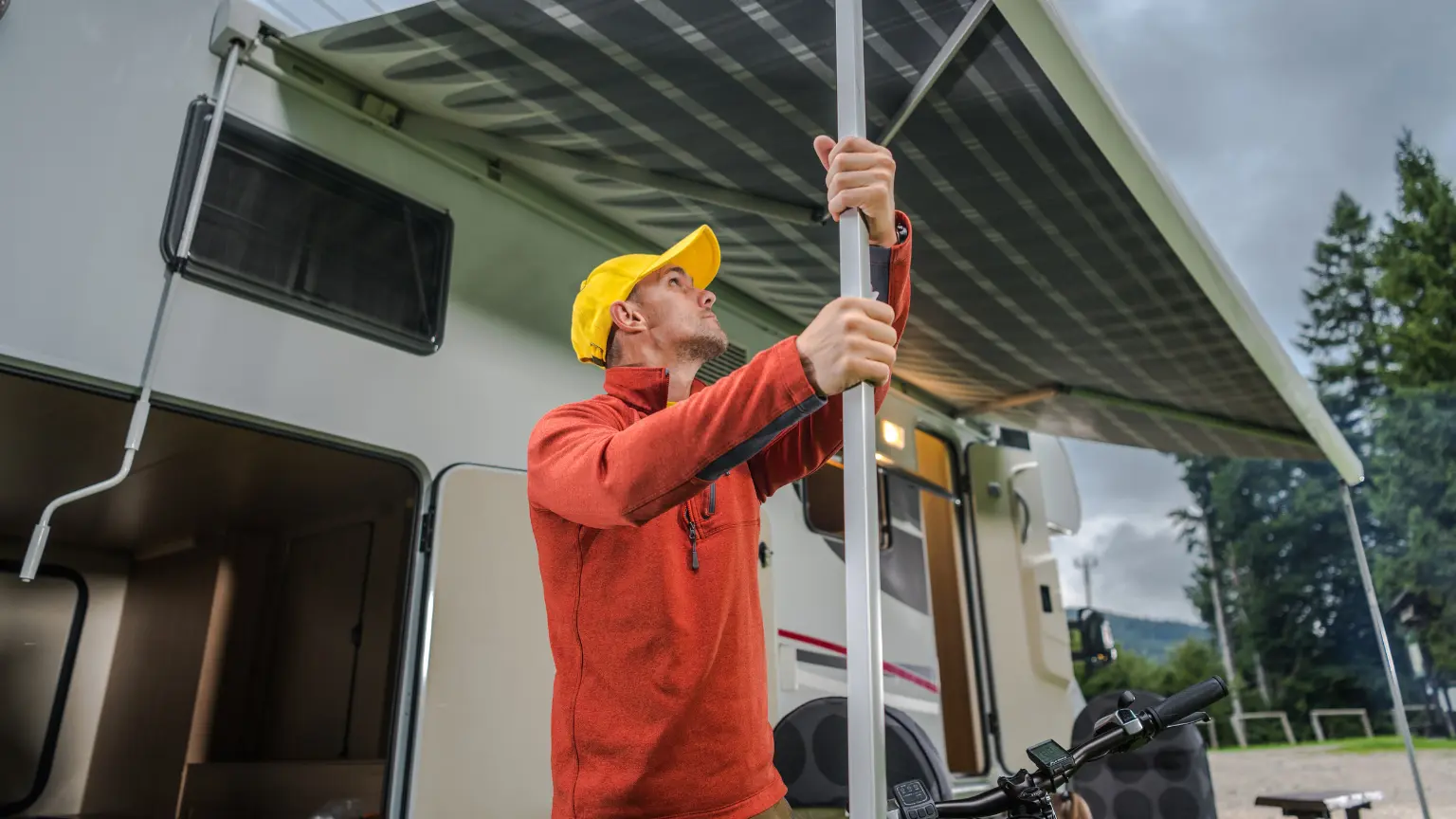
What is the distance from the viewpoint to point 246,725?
13.6 ft

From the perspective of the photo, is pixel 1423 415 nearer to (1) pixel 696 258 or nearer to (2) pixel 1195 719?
(2) pixel 1195 719

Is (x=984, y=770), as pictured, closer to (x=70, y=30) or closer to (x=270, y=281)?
(x=270, y=281)

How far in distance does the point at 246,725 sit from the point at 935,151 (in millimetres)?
4030

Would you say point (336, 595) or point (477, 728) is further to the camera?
point (336, 595)

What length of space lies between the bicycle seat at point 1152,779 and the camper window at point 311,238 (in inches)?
105

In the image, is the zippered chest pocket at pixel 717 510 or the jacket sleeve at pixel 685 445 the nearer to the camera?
the jacket sleeve at pixel 685 445

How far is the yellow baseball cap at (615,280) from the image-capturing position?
157 cm

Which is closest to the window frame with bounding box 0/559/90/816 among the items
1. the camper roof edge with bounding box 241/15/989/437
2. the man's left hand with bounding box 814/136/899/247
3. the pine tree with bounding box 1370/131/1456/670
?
the camper roof edge with bounding box 241/15/989/437

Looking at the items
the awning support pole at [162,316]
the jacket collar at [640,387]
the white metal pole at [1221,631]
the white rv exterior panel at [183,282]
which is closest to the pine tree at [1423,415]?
the white metal pole at [1221,631]

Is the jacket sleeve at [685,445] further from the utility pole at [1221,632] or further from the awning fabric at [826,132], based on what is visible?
the utility pole at [1221,632]

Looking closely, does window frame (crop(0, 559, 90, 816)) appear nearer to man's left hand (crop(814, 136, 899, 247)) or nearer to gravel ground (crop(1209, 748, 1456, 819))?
man's left hand (crop(814, 136, 899, 247))

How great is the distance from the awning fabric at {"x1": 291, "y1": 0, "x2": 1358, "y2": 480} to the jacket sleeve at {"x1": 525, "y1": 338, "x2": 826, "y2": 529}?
125cm

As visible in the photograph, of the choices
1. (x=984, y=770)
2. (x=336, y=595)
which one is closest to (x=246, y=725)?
(x=336, y=595)

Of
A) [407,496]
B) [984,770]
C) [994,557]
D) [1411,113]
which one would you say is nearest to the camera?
[407,496]
